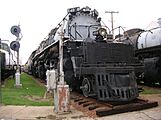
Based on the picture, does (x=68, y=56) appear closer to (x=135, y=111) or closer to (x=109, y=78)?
(x=109, y=78)

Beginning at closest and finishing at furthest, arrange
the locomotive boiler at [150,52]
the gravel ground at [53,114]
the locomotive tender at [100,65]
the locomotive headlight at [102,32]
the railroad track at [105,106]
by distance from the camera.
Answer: the gravel ground at [53,114] < the railroad track at [105,106] < the locomotive tender at [100,65] < the locomotive headlight at [102,32] < the locomotive boiler at [150,52]

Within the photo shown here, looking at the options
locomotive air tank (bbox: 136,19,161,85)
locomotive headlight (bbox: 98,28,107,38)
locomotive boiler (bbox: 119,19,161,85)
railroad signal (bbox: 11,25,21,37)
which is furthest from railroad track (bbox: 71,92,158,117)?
railroad signal (bbox: 11,25,21,37)

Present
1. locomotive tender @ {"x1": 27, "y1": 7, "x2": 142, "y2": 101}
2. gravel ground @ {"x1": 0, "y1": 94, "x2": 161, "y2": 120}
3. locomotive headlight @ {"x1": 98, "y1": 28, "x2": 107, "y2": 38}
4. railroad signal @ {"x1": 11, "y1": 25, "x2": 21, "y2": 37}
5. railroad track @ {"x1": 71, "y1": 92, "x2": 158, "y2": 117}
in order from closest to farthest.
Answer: gravel ground @ {"x1": 0, "y1": 94, "x2": 161, "y2": 120} → railroad track @ {"x1": 71, "y1": 92, "x2": 158, "y2": 117} → locomotive tender @ {"x1": 27, "y1": 7, "x2": 142, "y2": 101} → locomotive headlight @ {"x1": 98, "y1": 28, "x2": 107, "y2": 38} → railroad signal @ {"x1": 11, "y1": 25, "x2": 21, "y2": 37}

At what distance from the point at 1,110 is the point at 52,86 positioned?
177 cm

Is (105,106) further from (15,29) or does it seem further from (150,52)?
(15,29)

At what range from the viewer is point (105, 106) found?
973cm

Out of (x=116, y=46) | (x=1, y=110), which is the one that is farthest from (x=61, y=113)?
(x=116, y=46)

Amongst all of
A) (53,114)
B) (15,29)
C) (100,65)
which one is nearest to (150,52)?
(100,65)

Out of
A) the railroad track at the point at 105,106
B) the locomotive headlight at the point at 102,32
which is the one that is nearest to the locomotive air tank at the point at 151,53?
the locomotive headlight at the point at 102,32

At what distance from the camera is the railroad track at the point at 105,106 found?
28.9 feet

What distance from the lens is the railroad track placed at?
8801 millimetres

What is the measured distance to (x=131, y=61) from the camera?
1186 cm

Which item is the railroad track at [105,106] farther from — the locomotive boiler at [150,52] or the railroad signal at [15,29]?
the railroad signal at [15,29]

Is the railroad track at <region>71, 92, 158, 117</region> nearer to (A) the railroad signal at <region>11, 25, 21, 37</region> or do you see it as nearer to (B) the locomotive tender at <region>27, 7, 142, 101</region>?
(B) the locomotive tender at <region>27, 7, 142, 101</region>
